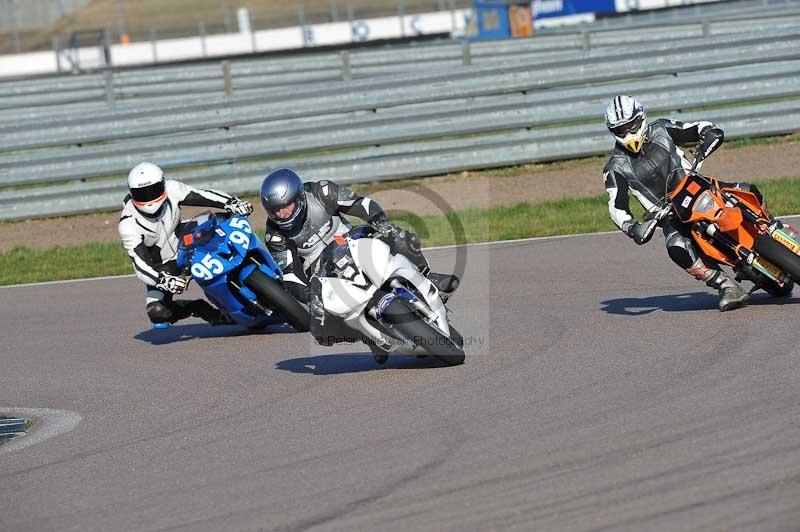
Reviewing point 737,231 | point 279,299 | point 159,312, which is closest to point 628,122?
point 737,231

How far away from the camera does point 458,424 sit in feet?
22.5

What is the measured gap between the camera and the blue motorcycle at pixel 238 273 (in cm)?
1010

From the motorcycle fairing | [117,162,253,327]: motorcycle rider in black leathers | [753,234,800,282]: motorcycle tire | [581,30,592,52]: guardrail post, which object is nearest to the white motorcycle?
the motorcycle fairing

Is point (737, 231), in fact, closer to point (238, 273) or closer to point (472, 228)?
point (238, 273)

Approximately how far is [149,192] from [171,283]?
877 millimetres

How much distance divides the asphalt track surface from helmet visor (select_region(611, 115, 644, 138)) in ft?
4.56

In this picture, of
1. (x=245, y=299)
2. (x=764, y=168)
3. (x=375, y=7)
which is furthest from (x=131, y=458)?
(x=375, y=7)

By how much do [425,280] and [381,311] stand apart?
0.42 meters

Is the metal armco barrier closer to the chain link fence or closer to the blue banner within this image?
the blue banner

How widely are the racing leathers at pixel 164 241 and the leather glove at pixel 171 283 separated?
22 centimetres

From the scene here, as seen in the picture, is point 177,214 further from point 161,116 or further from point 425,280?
point 161,116

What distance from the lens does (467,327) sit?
985 centimetres

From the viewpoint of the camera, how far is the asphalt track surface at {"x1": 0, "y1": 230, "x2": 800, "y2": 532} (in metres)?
5.39

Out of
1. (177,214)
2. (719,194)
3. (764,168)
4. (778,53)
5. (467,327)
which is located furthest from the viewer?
(778,53)
